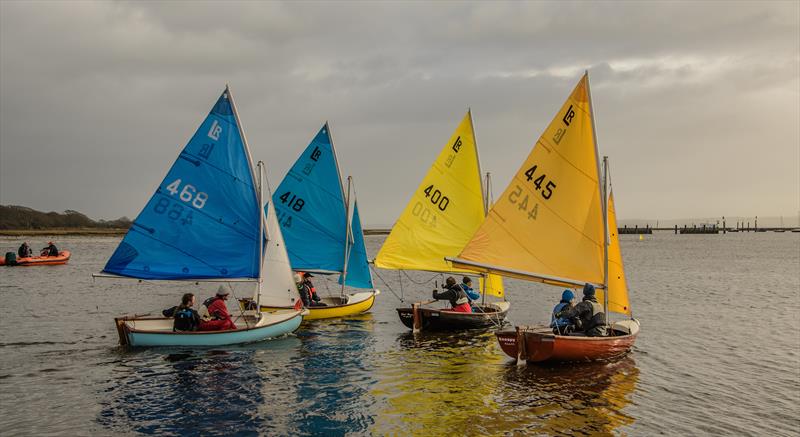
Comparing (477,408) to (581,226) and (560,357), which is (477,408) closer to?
(560,357)

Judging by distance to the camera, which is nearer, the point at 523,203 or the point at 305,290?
the point at 523,203

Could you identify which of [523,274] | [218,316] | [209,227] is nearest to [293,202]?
[209,227]

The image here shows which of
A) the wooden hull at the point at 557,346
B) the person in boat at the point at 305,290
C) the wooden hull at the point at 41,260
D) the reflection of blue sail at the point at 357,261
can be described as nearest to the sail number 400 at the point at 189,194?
the person in boat at the point at 305,290

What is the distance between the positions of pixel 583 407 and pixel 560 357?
A: 130 inches

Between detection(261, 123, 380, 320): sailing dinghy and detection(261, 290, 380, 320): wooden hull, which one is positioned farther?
detection(261, 123, 380, 320): sailing dinghy

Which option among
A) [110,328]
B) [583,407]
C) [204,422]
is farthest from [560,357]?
[110,328]

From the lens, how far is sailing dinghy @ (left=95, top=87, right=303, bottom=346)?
23.4 metres

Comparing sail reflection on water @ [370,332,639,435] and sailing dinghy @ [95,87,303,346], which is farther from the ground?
sailing dinghy @ [95,87,303,346]

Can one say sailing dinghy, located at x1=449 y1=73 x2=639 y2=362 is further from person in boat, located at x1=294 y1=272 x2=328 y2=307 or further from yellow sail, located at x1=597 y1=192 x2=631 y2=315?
person in boat, located at x1=294 y1=272 x2=328 y2=307

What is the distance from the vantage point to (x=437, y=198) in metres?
31.1

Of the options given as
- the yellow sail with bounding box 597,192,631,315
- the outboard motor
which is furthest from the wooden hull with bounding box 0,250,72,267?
the yellow sail with bounding box 597,192,631,315

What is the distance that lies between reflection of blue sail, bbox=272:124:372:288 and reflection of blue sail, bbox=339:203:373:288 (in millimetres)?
1021

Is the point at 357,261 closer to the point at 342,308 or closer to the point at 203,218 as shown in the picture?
the point at 342,308

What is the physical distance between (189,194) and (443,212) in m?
12.4
